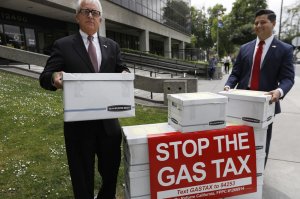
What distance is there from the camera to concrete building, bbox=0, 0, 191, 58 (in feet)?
55.3

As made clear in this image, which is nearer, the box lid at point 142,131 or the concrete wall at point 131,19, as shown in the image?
the box lid at point 142,131

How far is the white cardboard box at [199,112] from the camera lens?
272cm

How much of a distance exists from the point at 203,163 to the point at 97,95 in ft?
4.21

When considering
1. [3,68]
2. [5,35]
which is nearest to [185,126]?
[3,68]

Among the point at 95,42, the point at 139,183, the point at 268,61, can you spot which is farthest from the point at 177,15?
the point at 139,183

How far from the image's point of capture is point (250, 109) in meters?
2.98

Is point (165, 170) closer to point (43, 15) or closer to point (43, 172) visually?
point (43, 172)

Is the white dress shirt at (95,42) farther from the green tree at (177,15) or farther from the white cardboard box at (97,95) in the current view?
the green tree at (177,15)

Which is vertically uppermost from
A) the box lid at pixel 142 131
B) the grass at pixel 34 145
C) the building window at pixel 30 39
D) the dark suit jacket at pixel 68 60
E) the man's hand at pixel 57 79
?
the building window at pixel 30 39

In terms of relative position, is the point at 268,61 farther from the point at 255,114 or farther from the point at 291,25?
the point at 291,25

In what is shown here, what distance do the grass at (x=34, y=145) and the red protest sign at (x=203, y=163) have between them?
106cm

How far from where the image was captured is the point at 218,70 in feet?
65.6

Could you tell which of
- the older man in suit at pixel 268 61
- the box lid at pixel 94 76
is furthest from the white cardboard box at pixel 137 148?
the older man in suit at pixel 268 61

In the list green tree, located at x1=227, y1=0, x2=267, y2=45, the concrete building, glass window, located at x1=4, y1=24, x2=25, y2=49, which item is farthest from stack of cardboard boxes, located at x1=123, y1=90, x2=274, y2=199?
green tree, located at x1=227, y1=0, x2=267, y2=45
